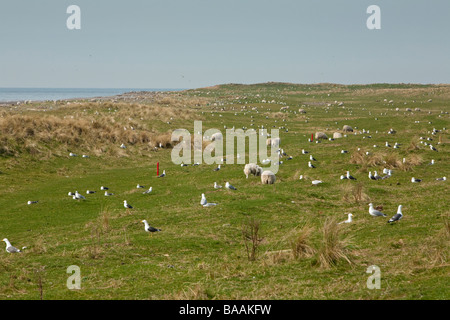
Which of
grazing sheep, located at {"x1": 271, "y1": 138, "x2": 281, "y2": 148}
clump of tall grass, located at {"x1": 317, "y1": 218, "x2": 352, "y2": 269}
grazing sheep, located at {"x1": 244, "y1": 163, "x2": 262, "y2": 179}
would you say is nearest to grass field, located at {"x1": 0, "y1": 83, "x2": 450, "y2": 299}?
clump of tall grass, located at {"x1": 317, "y1": 218, "x2": 352, "y2": 269}

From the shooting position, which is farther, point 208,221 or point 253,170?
point 253,170

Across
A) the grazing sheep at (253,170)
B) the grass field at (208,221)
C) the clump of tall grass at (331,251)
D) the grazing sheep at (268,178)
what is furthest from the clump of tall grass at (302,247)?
the grazing sheep at (253,170)

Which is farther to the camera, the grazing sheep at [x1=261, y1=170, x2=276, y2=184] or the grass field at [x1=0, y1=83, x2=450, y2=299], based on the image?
the grazing sheep at [x1=261, y1=170, x2=276, y2=184]

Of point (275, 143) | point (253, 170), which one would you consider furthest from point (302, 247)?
point (275, 143)

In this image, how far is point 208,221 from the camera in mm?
20734

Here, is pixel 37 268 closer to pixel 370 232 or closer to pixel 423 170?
pixel 370 232

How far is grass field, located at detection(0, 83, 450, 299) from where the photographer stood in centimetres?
1234

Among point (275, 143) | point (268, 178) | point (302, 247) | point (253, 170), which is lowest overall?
point (302, 247)

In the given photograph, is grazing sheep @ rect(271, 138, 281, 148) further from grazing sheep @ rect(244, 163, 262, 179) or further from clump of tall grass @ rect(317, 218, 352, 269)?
clump of tall grass @ rect(317, 218, 352, 269)

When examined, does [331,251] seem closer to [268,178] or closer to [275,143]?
[268,178]

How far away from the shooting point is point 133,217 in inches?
880

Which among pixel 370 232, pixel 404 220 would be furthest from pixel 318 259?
pixel 404 220

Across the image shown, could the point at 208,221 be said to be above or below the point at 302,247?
below

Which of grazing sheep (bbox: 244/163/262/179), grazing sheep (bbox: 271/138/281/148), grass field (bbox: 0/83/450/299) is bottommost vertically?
grass field (bbox: 0/83/450/299)
